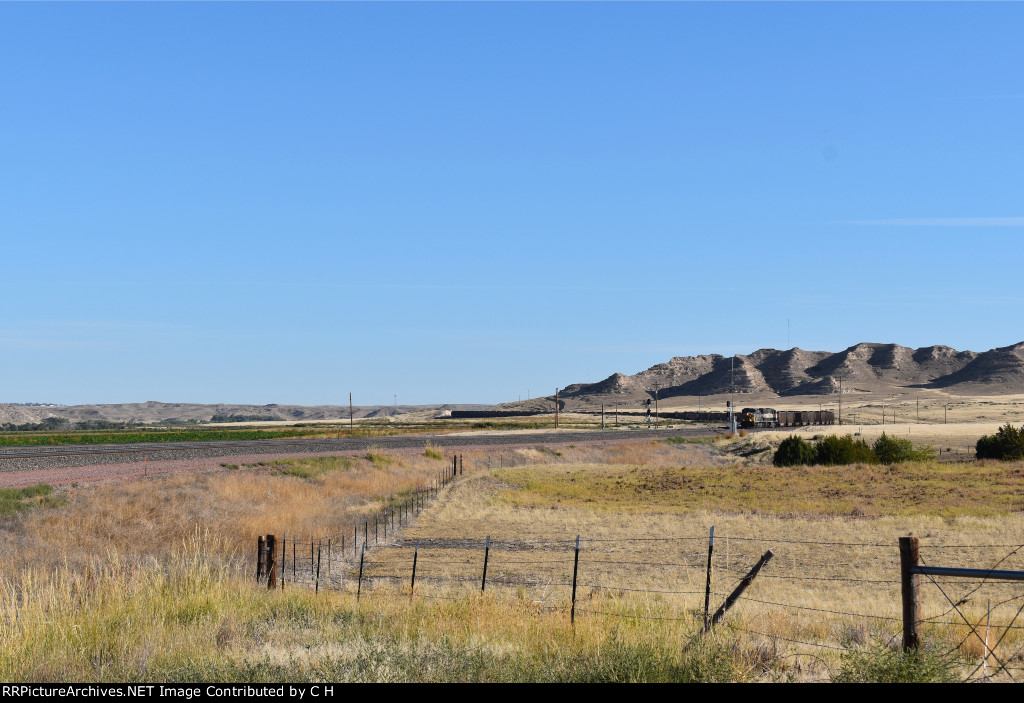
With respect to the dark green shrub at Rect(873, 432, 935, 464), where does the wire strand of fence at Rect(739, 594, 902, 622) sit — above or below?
above

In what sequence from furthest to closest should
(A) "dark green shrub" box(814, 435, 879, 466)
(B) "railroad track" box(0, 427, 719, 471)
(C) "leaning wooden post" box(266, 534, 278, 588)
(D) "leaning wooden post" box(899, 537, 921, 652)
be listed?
(A) "dark green shrub" box(814, 435, 879, 466)
(B) "railroad track" box(0, 427, 719, 471)
(C) "leaning wooden post" box(266, 534, 278, 588)
(D) "leaning wooden post" box(899, 537, 921, 652)

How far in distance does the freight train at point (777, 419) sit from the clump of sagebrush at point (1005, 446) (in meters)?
63.9

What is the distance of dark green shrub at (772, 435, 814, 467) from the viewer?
67.5 metres

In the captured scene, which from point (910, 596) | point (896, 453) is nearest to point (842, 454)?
point (896, 453)

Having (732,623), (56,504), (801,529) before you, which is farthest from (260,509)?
(732,623)

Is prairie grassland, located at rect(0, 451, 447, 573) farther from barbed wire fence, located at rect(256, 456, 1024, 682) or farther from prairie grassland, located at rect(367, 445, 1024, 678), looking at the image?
prairie grassland, located at rect(367, 445, 1024, 678)

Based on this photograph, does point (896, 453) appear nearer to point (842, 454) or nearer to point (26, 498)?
point (842, 454)

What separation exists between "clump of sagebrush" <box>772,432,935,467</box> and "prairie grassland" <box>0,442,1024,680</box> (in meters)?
9.01

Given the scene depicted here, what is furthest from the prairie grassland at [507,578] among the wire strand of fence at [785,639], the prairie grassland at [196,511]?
the prairie grassland at [196,511]

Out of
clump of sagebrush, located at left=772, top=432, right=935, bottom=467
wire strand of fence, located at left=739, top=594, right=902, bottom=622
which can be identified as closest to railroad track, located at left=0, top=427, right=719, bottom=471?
clump of sagebrush, located at left=772, top=432, right=935, bottom=467

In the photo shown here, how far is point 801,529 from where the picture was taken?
3188 cm

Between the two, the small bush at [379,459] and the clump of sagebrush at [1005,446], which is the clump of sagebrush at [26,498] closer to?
the small bush at [379,459]

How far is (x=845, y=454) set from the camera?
6581 centimetres

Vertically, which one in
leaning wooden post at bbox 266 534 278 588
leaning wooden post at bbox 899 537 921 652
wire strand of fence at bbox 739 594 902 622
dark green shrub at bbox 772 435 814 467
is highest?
leaning wooden post at bbox 899 537 921 652
